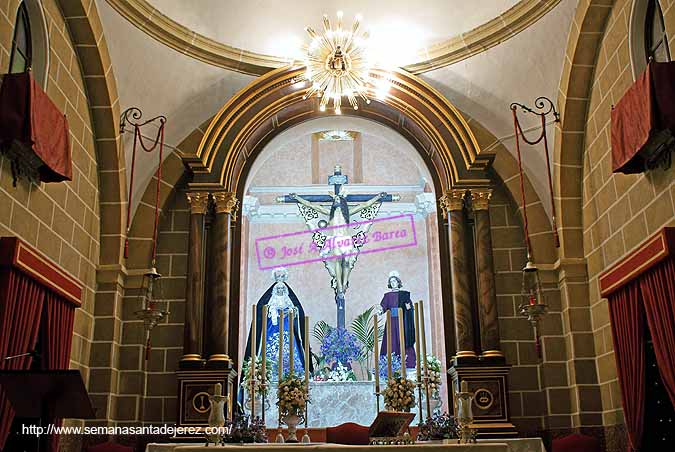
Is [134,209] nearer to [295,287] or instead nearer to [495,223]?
[495,223]

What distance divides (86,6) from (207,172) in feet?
7.47

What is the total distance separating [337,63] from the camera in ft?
27.5

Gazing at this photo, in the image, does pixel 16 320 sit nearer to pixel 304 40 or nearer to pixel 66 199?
pixel 66 199

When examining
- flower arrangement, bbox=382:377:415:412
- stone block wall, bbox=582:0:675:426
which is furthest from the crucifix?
flower arrangement, bbox=382:377:415:412

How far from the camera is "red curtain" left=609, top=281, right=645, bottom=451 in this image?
6.39 meters

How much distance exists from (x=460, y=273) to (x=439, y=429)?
7.23 feet

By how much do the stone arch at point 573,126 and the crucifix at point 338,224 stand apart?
487 cm

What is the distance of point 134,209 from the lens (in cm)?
873

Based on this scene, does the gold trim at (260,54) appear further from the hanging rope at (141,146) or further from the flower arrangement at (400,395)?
the flower arrangement at (400,395)

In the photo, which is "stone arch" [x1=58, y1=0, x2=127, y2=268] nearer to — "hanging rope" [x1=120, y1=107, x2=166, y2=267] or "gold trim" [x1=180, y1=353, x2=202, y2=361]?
"hanging rope" [x1=120, y1=107, x2=166, y2=267]

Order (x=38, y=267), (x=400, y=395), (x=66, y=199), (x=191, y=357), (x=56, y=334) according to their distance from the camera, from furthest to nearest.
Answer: (x=191, y=357) → (x=66, y=199) → (x=400, y=395) → (x=56, y=334) → (x=38, y=267)

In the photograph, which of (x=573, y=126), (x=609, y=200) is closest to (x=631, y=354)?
(x=609, y=200)

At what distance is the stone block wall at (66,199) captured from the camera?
6051 millimetres

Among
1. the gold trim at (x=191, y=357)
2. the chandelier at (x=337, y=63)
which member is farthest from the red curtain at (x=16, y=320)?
the chandelier at (x=337, y=63)
